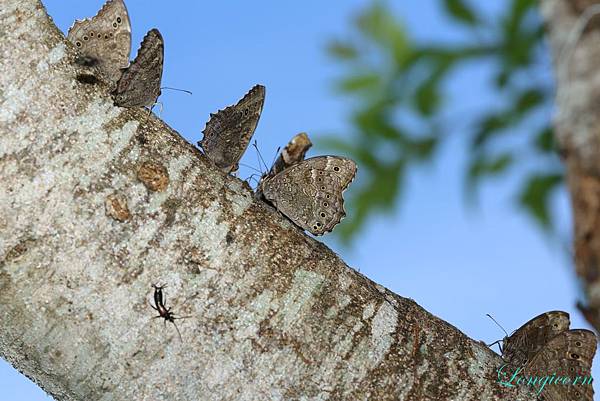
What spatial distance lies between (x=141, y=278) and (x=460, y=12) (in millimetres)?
1191

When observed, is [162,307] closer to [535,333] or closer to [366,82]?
[366,82]

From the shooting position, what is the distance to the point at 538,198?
5.97 feet

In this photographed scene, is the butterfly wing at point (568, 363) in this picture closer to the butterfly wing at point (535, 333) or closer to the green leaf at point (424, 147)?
the butterfly wing at point (535, 333)

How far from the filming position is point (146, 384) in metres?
2.25

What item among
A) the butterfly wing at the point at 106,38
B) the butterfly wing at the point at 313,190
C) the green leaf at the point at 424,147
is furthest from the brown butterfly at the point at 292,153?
the green leaf at the point at 424,147

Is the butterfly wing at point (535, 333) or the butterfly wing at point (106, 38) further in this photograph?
the butterfly wing at point (535, 333)

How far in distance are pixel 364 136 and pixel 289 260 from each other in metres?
0.56

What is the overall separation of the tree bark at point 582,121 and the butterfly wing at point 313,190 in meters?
1.33

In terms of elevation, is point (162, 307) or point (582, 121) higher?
point (582, 121)

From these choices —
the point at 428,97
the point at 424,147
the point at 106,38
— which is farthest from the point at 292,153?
the point at 428,97

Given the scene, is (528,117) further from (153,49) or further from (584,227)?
(153,49)

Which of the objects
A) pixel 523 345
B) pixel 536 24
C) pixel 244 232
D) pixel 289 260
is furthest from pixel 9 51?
pixel 523 345

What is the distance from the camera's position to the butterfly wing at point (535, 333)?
276 centimetres

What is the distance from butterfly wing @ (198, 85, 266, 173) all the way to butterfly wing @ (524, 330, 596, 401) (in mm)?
1271
